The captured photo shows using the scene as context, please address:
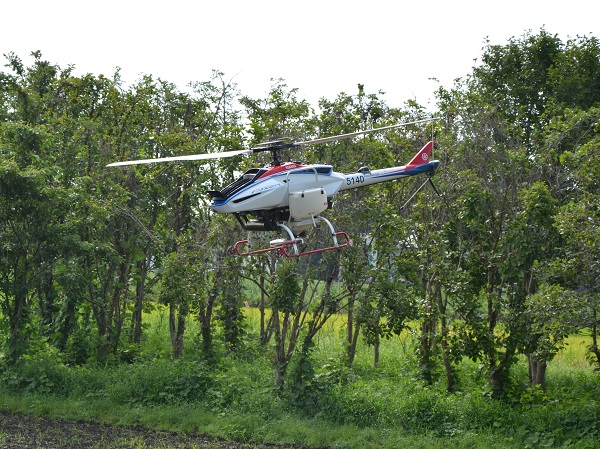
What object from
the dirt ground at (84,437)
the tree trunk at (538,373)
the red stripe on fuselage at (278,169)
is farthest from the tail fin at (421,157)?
the dirt ground at (84,437)

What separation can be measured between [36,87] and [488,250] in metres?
9.02

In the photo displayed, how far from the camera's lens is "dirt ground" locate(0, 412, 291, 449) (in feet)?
34.1

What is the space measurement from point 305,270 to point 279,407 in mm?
2079

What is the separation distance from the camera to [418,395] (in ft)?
36.9

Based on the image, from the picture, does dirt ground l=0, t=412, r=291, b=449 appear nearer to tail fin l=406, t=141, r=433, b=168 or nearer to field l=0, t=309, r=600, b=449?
field l=0, t=309, r=600, b=449

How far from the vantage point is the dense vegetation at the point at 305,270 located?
10.6 meters

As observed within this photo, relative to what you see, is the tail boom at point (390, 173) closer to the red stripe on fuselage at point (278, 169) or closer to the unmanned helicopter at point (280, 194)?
the unmanned helicopter at point (280, 194)

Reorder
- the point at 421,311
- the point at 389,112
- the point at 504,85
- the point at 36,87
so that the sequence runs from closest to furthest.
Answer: the point at 421,311
the point at 389,112
the point at 36,87
the point at 504,85

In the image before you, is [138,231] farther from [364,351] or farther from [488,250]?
[488,250]

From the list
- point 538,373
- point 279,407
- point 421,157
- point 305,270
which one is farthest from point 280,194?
point 538,373

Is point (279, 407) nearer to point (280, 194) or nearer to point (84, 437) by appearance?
point (84, 437)

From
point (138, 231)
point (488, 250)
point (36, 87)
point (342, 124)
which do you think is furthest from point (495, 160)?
point (36, 87)

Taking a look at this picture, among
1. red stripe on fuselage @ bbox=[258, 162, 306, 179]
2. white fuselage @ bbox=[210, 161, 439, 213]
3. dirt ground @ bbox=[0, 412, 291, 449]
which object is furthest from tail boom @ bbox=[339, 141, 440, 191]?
dirt ground @ bbox=[0, 412, 291, 449]

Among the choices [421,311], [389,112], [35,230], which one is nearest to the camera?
[421,311]
